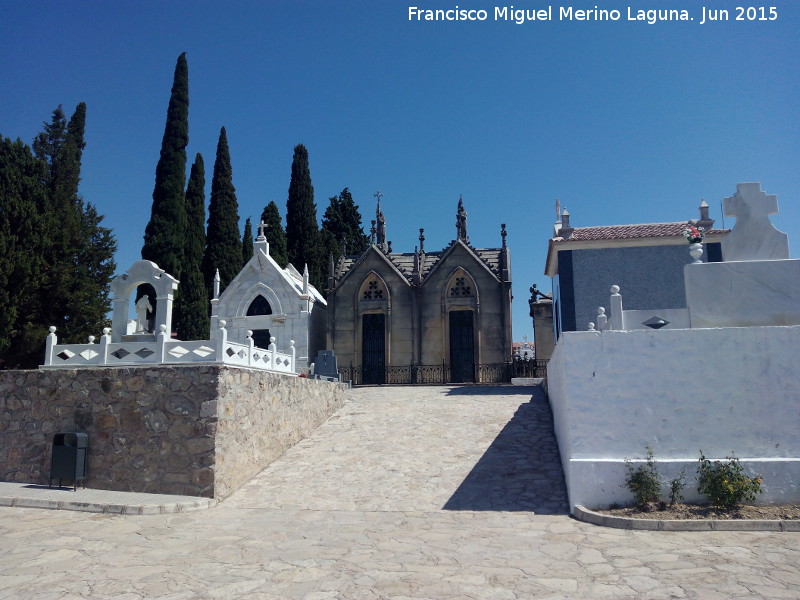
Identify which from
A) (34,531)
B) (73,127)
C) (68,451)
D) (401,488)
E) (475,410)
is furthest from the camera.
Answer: (73,127)

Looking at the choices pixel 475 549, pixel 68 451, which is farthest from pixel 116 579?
pixel 68 451

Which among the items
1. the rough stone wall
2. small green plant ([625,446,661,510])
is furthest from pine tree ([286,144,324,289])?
small green plant ([625,446,661,510])

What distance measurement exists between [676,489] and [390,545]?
4.45 meters

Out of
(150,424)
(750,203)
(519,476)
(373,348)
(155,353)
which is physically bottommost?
Result: (519,476)

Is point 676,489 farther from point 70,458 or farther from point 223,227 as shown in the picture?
point 223,227

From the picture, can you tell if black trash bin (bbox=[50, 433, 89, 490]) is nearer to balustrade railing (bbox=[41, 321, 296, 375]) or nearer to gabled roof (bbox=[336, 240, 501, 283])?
balustrade railing (bbox=[41, 321, 296, 375])

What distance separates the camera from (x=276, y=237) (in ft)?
116

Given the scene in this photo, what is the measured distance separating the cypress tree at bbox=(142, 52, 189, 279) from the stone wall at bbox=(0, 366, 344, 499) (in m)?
17.7

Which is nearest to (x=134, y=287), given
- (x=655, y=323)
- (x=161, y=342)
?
(x=161, y=342)

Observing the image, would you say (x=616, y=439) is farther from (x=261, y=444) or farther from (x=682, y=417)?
(x=261, y=444)

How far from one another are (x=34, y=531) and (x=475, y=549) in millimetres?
6224

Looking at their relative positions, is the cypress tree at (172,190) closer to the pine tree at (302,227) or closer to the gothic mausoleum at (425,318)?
the pine tree at (302,227)

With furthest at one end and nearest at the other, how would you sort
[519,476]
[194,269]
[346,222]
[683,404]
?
[346,222]
[194,269]
[519,476]
[683,404]

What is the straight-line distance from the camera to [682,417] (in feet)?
30.7
